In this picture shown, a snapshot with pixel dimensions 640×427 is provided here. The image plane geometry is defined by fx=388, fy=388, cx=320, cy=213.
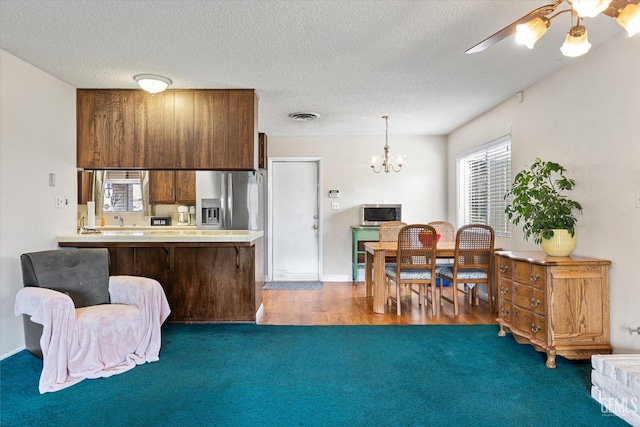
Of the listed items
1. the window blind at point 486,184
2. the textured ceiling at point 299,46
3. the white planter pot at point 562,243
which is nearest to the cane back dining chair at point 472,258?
the window blind at point 486,184

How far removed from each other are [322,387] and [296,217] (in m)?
3.91

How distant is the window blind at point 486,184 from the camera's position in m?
4.32

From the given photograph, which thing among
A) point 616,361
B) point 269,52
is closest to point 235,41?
point 269,52

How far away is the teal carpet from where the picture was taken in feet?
6.64

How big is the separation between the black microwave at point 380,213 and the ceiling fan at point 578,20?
3989 millimetres

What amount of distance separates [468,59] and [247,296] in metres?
2.80

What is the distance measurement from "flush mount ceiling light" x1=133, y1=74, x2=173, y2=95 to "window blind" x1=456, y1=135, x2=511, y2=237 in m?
3.50

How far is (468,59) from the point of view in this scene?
305 centimetres

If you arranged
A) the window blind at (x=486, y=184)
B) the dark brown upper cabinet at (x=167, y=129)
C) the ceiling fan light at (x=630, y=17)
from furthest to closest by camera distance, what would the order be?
the window blind at (x=486, y=184), the dark brown upper cabinet at (x=167, y=129), the ceiling fan light at (x=630, y=17)

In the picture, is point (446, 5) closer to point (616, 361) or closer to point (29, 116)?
point (616, 361)

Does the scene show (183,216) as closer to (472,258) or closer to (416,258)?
(416,258)

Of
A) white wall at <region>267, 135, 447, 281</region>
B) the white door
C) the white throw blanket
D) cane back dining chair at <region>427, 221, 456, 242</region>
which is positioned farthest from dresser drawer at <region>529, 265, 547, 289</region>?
the white door

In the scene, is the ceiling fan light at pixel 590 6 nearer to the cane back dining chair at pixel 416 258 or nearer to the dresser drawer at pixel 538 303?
the dresser drawer at pixel 538 303

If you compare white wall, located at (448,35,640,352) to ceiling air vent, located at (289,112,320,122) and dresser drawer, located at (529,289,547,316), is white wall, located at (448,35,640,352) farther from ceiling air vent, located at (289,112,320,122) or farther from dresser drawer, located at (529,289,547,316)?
ceiling air vent, located at (289,112,320,122)
